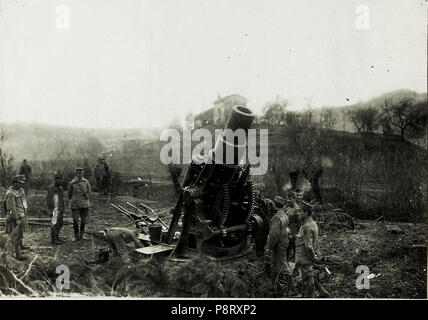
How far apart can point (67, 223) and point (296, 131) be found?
4650 mm

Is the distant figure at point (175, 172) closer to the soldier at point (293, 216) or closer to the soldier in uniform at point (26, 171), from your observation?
the soldier at point (293, 216)

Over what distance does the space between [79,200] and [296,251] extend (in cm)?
405

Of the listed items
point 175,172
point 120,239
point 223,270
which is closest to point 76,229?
point 120,239

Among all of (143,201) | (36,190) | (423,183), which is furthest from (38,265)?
(423,183)

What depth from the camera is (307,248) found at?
6.60 meters

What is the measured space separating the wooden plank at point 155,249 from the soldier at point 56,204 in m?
1.66

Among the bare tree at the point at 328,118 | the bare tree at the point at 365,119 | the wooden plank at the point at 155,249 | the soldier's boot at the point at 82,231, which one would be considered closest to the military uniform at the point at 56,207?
the soldier's boot at the point at 82,231

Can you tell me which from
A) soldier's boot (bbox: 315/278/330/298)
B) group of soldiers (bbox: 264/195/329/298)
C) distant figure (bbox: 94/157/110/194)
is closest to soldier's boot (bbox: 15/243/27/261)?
distant figure (bbox: 94/157/110/194)

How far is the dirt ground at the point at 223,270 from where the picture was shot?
276 inches

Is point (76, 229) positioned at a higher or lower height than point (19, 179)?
lower

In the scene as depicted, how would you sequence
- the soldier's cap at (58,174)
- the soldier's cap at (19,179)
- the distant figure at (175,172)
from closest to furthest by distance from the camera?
the soldier's cap at (19,179) < the soldier's cap at (58,174) < the distant figure at (175,172)

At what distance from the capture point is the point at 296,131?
8.20 meters

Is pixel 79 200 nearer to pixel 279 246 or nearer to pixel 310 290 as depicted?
pixel 279 246
